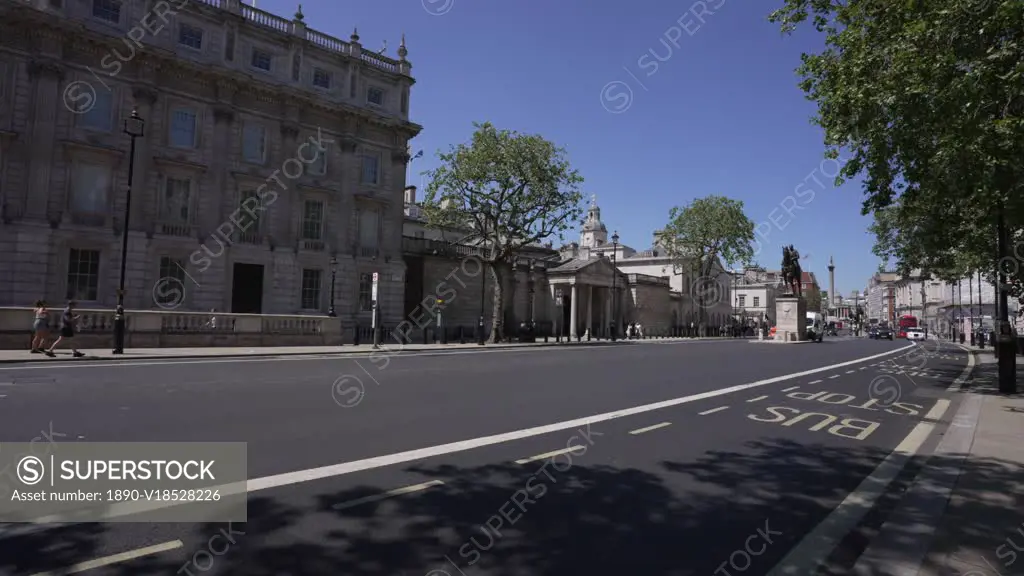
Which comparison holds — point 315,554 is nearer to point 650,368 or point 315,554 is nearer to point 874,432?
point 874,432

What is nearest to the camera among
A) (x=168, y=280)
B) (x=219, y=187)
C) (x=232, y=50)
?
(x=168, y=280)

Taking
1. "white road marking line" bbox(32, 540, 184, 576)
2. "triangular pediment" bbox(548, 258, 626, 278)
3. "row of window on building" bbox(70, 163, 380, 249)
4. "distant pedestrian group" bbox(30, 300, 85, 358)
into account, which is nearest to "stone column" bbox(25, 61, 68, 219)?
"row of window on building" bbox(70, 163, 380, 249)

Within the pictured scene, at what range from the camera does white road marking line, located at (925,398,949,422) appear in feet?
32.8

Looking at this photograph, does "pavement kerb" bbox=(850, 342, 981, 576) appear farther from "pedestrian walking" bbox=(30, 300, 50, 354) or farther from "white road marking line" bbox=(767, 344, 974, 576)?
"pedestrian walking" bbox=(30, 300, 50, 354)

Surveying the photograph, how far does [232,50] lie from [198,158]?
20.8ft

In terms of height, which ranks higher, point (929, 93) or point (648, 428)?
point (929, 93)

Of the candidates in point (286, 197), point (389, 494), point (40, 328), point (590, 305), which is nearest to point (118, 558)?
point (389, 494)

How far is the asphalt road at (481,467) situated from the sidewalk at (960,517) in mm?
513

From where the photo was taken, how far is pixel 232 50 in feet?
95.5

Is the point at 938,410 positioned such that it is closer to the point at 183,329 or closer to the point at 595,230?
the point at 183,329

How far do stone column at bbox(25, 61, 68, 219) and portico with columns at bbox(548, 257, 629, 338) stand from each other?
33.5 meters

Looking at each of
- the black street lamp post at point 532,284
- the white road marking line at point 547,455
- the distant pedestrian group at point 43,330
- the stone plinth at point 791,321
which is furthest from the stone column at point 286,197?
the stone plinth at point 791,321

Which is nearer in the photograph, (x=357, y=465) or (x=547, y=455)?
(x=357, y=465)

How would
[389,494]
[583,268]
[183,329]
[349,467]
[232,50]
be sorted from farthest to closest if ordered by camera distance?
[583,268] < [232,50] < [183,329] < [349,467] < [389,494]
